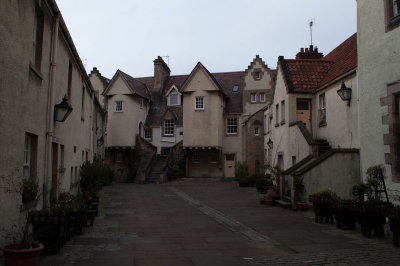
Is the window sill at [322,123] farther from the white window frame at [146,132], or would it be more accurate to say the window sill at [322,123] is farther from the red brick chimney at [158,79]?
the red brick chimney at [158,79]

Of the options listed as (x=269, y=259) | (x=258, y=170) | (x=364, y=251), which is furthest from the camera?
(x=258, y=170)

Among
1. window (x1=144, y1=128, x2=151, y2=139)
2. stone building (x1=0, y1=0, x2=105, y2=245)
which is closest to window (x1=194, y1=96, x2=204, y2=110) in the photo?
window (x1=144, y1=128, x2=151, y2=139)

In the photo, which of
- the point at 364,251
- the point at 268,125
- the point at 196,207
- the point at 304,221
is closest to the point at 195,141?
the point at 268,125

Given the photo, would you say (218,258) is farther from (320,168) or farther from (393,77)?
(320,168)

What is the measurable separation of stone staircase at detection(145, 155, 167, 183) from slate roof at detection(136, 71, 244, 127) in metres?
4.14

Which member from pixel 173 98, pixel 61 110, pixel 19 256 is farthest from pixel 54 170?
pixel 173 98

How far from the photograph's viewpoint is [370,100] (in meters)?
11.2

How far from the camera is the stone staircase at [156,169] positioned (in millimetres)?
32719

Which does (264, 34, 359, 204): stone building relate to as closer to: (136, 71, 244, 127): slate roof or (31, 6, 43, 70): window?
(31, 6, 43, 70): window

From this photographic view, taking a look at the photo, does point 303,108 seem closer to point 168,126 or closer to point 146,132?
point 168,126

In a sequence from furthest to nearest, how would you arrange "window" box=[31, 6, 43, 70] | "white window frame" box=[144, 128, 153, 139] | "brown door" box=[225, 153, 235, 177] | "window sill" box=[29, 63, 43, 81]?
"white window frame" box=[144, 128, 153, 139]
"brown door" box=[225, 153, 235, 177]
"window" box=[31, 6, 43, 70]
"window sill" box=[29, 63, 43, 81]

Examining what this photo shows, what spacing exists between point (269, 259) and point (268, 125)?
20.1m

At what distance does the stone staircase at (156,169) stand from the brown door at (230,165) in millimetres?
6206

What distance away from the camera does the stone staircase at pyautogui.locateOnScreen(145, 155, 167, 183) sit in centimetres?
3272
